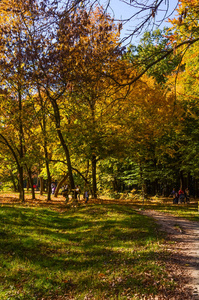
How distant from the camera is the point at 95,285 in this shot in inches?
238

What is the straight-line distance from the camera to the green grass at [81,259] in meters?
5.83

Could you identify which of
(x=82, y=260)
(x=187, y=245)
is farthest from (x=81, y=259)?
(x=187, y=245)

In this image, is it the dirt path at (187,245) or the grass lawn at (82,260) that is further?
the dirt path at (187,245)

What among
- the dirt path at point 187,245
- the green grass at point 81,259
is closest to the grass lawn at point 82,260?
the green grass at point 81,259

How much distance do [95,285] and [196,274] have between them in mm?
2442

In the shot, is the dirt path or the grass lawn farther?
the dirt path

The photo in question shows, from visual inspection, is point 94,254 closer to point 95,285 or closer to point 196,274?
point 95,285

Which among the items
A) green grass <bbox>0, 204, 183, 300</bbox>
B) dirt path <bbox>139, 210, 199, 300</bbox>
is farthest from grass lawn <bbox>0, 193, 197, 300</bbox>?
dirt path <bbox>139, 210, 199, 300</bbox>

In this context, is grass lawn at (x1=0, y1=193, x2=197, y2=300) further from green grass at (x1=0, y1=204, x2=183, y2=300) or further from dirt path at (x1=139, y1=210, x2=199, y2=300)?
dirt path at (x1=139, y1=210, x2=199, y2=300)

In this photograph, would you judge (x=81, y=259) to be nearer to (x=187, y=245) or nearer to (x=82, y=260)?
(x=82, y=260)

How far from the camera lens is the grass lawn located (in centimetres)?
581

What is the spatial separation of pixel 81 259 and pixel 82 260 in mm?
93

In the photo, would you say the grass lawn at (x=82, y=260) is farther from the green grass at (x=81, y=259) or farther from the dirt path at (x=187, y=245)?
the dirt path at (x=187, y=245)

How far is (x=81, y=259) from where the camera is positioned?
306 inches
